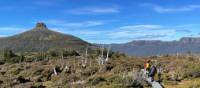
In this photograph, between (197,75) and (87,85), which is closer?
(87,85)

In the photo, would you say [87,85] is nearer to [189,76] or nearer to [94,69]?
[189,76]

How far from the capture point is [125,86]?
36531 millimetres

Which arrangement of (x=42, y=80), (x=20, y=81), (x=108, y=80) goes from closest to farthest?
1. (x=108, y=80)
2. (x=20, y=81)
3. (x=42, y=80)

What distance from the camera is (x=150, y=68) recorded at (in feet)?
134

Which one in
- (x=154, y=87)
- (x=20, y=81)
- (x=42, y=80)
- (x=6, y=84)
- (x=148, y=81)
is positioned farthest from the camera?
(x=42, y=80)

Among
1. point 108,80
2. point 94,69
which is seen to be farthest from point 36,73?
point 108,80

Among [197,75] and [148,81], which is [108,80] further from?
[197,75]

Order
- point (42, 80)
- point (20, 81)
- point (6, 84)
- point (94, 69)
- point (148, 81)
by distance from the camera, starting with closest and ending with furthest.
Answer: point (148, 81), point (6, 84), point (20, 81), point (42, 80), point (94, 69)

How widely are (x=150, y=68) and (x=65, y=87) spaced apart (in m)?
7.81

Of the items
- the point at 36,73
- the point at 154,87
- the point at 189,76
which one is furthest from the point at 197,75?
the point at 36,73

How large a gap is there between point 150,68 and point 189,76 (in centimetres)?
848

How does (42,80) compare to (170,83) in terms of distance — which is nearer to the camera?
(170,83)

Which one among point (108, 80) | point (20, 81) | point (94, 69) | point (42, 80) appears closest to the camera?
point (108, 80)

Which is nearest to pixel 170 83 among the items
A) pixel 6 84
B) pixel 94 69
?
pixel 6 84
